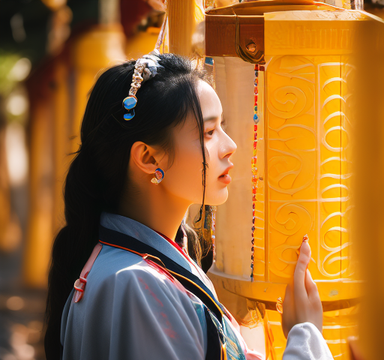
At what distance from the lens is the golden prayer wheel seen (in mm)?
882

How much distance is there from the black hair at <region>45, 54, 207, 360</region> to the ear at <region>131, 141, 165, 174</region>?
12 millimetres

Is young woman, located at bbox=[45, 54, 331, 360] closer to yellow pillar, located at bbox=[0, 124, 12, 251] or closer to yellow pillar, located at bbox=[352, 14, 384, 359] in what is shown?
yellow pillar, located at bbox=[352, 14, 384, 359]

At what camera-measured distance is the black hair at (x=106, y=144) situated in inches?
29.4

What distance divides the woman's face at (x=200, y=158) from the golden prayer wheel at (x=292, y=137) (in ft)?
0.53

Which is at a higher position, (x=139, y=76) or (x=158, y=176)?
(x=139, y=76)

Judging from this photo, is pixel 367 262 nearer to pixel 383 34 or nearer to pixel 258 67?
pixel 383 34

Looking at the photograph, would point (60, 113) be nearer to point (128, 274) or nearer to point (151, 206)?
point (151, 206)

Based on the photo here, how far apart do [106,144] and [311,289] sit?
0.45m

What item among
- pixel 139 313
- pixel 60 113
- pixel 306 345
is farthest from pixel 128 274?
pixel 60 113

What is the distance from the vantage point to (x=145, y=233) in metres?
0.77

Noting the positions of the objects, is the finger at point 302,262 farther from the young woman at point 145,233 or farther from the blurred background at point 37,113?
the blurred background at point 37,113

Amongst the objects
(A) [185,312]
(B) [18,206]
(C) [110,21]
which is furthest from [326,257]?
(B) [18,206]

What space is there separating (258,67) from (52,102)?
159 cm

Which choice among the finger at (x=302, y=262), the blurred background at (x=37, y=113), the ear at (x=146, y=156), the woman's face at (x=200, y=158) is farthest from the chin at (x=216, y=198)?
the blurred background at (x=37, y=113)
